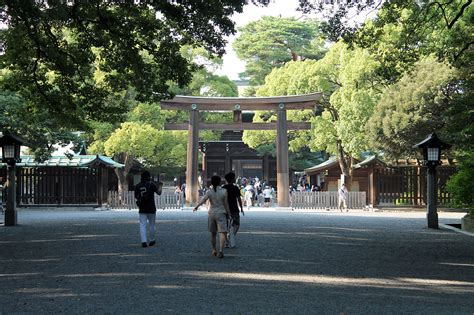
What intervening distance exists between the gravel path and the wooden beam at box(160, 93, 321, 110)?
55.2 ft

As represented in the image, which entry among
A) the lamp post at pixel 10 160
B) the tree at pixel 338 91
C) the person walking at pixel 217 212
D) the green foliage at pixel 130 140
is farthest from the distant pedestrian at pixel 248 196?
the person walking at pixel 217 212

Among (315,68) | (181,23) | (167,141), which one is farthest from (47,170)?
(181,23)

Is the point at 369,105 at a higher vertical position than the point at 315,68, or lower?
lower

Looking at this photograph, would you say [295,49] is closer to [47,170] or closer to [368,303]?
[47,170]

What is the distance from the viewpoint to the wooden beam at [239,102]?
32844mm

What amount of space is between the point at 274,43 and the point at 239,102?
835 inches

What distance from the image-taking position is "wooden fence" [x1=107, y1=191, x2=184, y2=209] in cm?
3425

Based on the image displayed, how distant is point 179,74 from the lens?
18.8 meters

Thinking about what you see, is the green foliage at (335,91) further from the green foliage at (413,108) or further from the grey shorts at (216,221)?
the grey shorts at (216,221)

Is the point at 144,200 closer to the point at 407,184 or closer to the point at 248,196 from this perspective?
the point at 407,184

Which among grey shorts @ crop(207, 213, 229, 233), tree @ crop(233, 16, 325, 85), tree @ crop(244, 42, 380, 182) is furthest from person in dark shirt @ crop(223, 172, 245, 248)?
tree @ crop(233, 16, 325, 85)

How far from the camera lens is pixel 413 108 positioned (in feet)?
104

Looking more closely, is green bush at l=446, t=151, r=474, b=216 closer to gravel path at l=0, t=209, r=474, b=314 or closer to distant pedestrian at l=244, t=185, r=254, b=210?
gravel path at l=0, t=209, r=474, b=314

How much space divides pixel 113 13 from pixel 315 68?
70.2 ft
